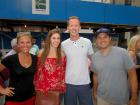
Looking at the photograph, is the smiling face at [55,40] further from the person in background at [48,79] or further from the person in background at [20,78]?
the person in background at [20,78]

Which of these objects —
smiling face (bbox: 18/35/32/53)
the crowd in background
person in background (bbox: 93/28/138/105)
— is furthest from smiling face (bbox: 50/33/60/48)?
person in background (bbox: 93/28/138/105)

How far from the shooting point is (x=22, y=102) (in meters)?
2.83

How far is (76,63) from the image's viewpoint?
3.07 m

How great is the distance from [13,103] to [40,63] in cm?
49

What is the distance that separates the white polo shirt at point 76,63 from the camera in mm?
3062

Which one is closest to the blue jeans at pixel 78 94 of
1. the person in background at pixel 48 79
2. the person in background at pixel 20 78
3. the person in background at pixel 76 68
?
the person in background at pixel 76 68

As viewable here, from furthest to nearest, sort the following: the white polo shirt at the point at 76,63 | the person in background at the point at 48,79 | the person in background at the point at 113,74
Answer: the white polo shirt at the point at 76,63 → the person in background at the point at 48,79 → the person in background at the point at 113,74

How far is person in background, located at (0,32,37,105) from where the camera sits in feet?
9.17

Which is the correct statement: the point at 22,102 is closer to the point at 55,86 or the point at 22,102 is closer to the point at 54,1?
the point at 55,86

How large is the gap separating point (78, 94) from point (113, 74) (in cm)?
57

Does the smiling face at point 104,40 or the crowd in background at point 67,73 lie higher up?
the smiling face at point 104,40

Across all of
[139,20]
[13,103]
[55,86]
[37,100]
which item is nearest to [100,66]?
[55,86]

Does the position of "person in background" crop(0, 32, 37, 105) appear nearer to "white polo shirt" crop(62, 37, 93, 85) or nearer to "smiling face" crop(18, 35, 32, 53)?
"smiling face" crop(18, 35, 32, 53)

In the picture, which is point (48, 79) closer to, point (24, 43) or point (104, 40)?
point (24, 43)
